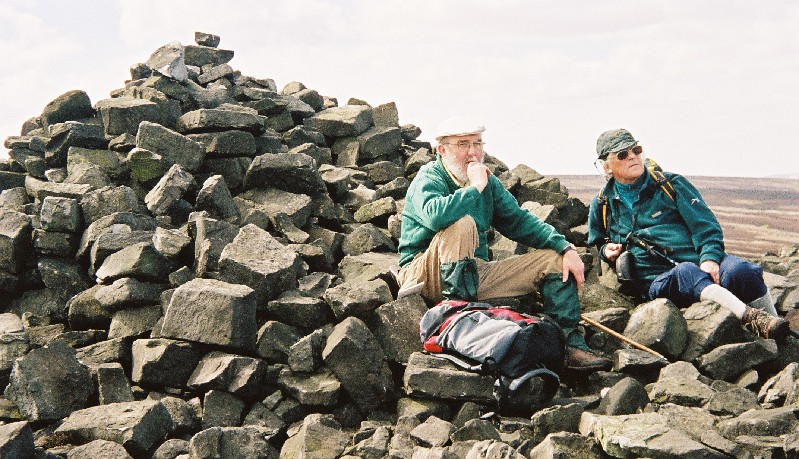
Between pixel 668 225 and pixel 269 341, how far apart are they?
16.7 feet

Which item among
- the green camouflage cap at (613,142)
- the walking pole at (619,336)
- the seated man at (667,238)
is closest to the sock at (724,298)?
the seated man at (667,238)

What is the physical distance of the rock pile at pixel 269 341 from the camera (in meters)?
6.44

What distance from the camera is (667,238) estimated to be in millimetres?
9023

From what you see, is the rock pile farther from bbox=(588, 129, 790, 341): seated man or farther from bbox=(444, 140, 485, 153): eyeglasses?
bbox=(444, 140, 485, 153): eyeglasses

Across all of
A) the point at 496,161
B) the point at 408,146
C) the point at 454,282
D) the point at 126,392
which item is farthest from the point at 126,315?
the point at 496,161

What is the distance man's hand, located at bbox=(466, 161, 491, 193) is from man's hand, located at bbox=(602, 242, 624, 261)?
264cm

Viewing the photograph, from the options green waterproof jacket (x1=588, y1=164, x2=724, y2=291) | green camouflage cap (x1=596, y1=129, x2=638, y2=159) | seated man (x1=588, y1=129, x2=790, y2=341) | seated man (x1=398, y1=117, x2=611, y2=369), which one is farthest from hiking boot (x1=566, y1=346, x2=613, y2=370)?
green camouflage cap (x1=596, y1=129, x2=638, y2=159)

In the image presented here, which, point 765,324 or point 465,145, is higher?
point 465,145

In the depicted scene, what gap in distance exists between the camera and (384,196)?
1287 centimetres

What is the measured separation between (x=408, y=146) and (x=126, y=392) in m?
10.2

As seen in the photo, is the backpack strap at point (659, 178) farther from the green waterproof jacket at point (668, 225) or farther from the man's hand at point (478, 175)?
the man's hand at point (478, 175)

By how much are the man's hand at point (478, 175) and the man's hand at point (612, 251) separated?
2.64 meters

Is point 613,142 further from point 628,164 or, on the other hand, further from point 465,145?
point 465,145

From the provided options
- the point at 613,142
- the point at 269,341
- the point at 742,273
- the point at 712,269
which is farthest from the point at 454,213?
the point at 742,273
